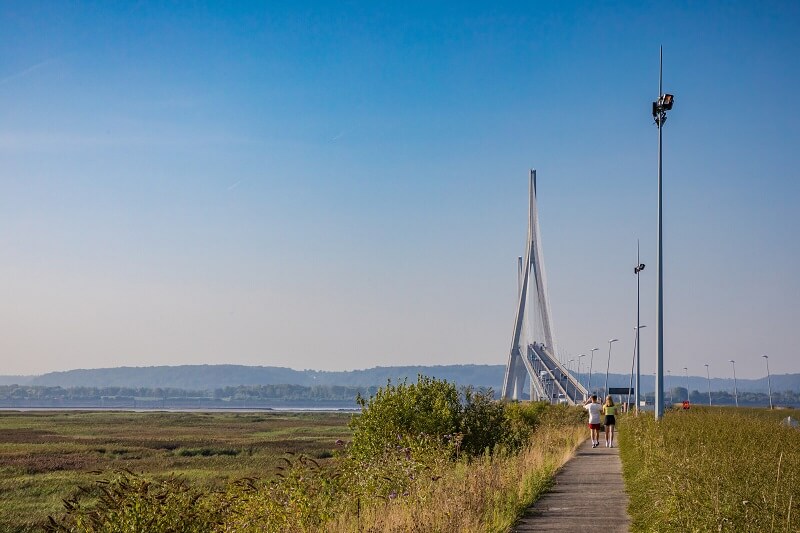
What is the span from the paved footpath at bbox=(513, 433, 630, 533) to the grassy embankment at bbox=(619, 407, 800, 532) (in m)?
0.26

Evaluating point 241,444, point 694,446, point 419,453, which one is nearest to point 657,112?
point 694,446

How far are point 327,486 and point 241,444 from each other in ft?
171

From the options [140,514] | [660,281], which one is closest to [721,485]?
[140,514]

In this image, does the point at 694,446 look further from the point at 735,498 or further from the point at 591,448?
the point at 591,448

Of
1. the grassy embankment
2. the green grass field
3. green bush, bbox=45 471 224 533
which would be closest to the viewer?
the grassy embankment

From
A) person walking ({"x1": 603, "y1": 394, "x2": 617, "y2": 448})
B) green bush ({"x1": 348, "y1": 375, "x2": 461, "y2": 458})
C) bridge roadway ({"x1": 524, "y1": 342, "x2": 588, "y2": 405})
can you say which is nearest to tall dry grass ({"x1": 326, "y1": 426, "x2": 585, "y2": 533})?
green bush ({"x1": 348, "y1": 375, "x2": 461, "y2": 458})

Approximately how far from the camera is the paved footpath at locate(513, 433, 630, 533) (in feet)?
36.9

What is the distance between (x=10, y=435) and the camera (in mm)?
67625

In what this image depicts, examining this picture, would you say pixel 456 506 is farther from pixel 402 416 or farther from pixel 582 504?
pixel 402 416

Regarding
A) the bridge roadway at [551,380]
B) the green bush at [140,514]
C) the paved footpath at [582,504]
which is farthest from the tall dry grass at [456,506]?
the bridge roadway at [551,380]

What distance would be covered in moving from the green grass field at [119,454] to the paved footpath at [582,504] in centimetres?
997

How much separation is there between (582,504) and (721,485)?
4.06 meters

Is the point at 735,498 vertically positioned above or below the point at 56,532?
above

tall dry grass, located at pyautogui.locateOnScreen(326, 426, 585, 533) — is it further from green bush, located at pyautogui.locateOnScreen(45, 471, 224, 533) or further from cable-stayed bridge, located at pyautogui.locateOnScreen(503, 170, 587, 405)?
cable-stayed bridge, located at pyautogui.locateOnScreen(503, 170, 587, 405)
